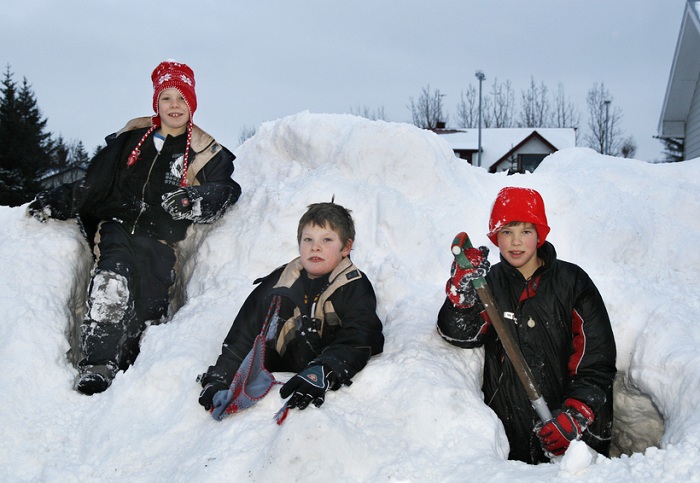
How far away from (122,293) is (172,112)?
1261mm

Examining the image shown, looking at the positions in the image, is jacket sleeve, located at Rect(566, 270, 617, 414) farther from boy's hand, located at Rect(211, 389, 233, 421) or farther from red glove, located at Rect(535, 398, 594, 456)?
boy's hand, located at Rect(211, 389, 233, 421)

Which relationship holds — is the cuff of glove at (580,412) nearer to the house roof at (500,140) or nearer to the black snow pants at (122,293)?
the black snow pants at (122,293)

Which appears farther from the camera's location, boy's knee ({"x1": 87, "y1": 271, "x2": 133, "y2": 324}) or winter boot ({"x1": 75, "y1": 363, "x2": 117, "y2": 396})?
boy's knee ({"x1": 87, "y1": 271, "x2": 133, "y2": 324})

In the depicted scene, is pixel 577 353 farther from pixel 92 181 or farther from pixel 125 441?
pixel 92 181

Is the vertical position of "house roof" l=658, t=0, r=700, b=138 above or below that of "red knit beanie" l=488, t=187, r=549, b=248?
above

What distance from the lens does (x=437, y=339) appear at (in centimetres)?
328

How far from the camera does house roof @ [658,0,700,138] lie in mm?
10113

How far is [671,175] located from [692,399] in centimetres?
294

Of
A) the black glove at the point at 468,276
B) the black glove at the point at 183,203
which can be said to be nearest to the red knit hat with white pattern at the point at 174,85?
the black glove at the point at 183,203

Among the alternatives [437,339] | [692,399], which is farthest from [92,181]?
[692,399]

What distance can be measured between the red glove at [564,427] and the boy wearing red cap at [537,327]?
93 mm

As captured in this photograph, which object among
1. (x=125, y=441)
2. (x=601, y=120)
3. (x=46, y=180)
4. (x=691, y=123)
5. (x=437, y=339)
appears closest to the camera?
(x=125, y=441)

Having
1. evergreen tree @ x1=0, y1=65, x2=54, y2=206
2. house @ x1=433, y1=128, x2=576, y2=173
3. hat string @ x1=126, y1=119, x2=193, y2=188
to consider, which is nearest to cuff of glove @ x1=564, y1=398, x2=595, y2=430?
hat string @ x1=126, y1=119, x2=193, y2=188

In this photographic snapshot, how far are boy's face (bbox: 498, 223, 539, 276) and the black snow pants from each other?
7.02 ft
